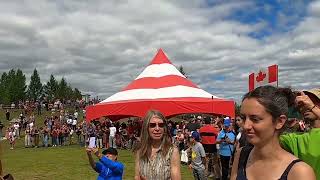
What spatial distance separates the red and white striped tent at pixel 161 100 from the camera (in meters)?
10.7

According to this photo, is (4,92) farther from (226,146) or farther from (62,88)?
(226,146)

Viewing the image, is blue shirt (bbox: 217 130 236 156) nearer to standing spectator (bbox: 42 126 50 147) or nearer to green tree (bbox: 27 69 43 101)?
standing spectator (bbox: 42 126 50 147)

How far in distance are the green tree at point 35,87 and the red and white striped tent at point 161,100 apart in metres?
98.9

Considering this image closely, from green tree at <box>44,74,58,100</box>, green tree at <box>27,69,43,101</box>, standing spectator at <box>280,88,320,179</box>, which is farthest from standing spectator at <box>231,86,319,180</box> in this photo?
green tree at <box>27,69,43,101</box>

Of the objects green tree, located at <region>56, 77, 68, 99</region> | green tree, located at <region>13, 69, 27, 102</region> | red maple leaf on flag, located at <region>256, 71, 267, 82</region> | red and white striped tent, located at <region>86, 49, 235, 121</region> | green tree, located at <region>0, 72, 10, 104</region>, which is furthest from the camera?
green tree, located at <region>56, 77, 68, 99</region>

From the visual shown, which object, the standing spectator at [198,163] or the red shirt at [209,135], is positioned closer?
the standing spectator at [198,163]

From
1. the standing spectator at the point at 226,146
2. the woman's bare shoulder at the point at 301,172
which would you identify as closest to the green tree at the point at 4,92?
the standing spectator at the point at 226,146

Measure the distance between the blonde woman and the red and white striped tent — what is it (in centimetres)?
662

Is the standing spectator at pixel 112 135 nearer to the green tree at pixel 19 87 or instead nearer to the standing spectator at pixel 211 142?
the standing spectator at pixel 211 142

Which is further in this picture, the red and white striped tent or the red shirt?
the red shirt

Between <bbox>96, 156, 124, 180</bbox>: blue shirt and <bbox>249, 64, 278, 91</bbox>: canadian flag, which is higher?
<bbox>249, 64, 278, 91</bbox>: canadian flag

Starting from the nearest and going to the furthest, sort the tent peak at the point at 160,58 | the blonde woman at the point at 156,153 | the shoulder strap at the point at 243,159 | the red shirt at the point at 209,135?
the shoulder strap at the point at 243,159
the blonde woman at the point at 156,153
the red shirt at the point at 209,135
the tent peak at the point at 160,58

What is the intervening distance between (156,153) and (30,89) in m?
108

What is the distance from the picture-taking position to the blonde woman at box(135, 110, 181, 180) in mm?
3785
